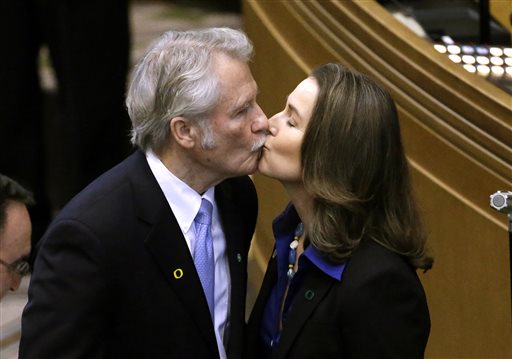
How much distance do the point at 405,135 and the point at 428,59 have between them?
11.8 inches

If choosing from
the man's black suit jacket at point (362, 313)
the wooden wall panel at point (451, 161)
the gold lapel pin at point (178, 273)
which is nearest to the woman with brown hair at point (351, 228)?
the man's black suit jacket at point (362, 313)

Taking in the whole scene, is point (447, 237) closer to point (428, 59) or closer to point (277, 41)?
point (428, 59)

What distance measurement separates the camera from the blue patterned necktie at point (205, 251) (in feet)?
10.3

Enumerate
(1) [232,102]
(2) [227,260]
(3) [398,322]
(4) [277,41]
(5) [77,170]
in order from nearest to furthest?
(3) [398,322] < (1) [232,102] < (2) [227,260] < (4) [277,41] < (5) [77,170]

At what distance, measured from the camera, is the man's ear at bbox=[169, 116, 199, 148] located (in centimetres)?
302

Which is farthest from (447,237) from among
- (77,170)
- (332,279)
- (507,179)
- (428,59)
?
(77,170)

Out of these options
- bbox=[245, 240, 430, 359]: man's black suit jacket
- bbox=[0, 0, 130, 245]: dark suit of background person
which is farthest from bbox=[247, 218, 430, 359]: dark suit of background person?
bbox=[0, 0, 130, 245]: dark suit of background person

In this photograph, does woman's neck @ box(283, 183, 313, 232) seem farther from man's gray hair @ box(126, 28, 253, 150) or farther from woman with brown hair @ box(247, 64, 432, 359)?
man's gray hair @ box(126, 28, 253, 150)

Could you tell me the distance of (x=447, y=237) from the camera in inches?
165

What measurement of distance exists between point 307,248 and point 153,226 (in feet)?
1.26

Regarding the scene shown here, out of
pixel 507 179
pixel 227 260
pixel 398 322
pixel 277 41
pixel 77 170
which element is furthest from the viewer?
pixel 77 170

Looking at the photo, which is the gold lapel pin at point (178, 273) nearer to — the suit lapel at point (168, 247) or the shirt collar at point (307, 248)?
the suit lapel at point (168, 247)

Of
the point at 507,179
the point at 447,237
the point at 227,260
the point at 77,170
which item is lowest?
the point at 77,170

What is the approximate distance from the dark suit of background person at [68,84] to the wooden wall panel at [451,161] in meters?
1.47
